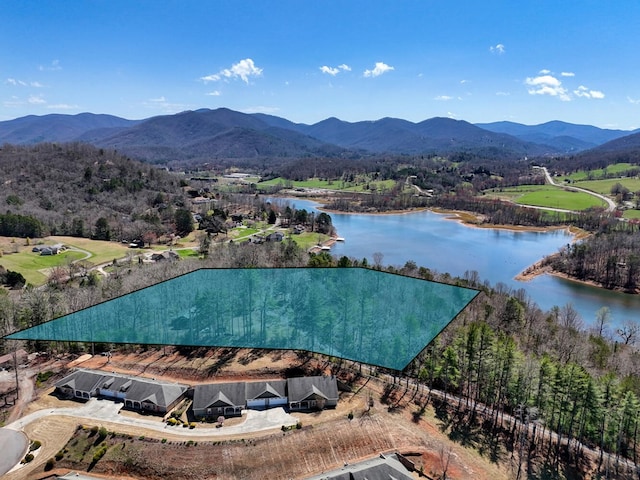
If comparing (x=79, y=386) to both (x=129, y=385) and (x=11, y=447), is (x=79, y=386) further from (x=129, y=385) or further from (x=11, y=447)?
(x=11, y=447)

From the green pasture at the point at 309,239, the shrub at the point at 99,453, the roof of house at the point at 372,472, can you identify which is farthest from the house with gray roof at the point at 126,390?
the green pasture at the point at 309,239

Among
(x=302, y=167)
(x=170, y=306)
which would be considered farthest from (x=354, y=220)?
(x=302, y=167)

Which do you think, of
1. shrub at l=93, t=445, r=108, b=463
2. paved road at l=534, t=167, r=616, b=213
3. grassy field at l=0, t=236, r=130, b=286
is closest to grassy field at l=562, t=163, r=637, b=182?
paved road at l=534, t=167, r=616, b=213

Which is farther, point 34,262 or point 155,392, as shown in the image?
point 34,262

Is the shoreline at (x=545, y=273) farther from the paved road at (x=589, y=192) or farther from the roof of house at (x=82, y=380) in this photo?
the roof of house at (x=82, y=380)

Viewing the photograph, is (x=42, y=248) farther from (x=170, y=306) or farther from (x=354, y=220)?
(x=354, y=220)
